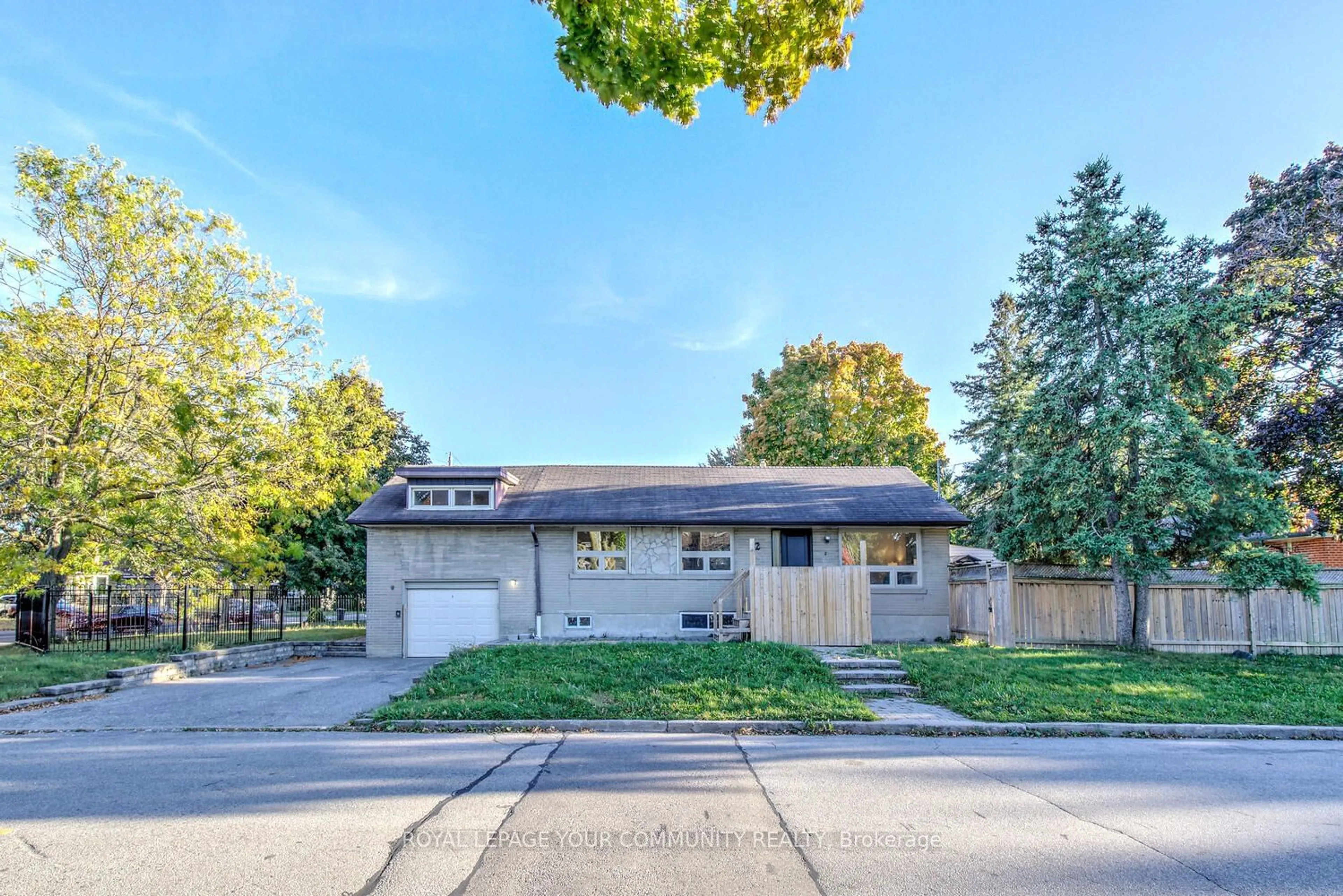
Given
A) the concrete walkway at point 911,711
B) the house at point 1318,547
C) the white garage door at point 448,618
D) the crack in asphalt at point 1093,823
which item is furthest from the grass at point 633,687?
the house at point 1318,547

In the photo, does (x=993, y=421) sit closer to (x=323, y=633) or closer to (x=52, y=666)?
(x=323, y=633)

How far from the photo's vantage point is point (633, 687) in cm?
1039

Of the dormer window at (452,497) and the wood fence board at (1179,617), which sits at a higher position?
the dormer window at (452,497)

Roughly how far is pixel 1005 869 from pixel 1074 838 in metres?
0.91

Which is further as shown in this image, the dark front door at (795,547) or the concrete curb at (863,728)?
the dark front door at (795,547)

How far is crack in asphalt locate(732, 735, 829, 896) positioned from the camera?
13.2 feet

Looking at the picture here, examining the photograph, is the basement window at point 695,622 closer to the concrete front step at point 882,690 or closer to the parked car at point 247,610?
the concrete front step at point 882,690

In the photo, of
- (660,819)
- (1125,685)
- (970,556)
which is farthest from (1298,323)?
(660,819)

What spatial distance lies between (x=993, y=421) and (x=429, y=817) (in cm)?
2931

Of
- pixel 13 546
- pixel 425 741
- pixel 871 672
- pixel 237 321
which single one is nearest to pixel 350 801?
pixel 425 741

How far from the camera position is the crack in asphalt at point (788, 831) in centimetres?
403

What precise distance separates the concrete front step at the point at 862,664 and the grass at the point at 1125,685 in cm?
29

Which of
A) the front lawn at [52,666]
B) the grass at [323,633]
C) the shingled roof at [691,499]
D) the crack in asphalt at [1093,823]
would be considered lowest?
the grass at [323,633]

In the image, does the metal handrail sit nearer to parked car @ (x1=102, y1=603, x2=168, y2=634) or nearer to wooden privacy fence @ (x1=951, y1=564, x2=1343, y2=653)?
wooden privacy fence @ (x1=951, y1=564, x2=1343, y2=653)
